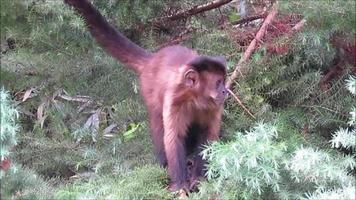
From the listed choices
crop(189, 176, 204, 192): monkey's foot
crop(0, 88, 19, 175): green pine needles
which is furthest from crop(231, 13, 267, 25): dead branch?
crop(0, 88, 19, 175): green pine needles

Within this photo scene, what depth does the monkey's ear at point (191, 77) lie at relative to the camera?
8.82 ft

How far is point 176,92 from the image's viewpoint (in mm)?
2752

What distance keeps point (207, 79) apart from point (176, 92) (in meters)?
0.16

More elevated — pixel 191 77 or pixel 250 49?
pixel 250 49

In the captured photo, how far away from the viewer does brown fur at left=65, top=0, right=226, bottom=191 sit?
264 cm

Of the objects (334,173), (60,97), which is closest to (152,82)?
(60,97)

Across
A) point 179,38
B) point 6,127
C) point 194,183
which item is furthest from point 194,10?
point 6,127

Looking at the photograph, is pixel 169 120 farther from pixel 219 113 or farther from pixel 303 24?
pixel 303 24

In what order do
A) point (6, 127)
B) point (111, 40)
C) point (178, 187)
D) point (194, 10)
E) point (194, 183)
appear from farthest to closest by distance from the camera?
point (194, 10)
point (111, 40)
point (194, 183)
point (178, 187)
point (6, 127)

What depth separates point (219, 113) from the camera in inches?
108

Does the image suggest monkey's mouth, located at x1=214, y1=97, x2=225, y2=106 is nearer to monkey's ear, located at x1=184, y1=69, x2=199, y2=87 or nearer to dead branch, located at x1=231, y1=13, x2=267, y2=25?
monkey's ear, located at x1=184, y1=69, x2=199, y2=87

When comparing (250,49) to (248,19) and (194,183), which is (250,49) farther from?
(194,183)

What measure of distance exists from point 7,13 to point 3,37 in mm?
111

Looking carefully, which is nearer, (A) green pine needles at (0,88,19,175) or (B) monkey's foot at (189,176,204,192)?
(A) green pine needles at (0,88,19,175)
